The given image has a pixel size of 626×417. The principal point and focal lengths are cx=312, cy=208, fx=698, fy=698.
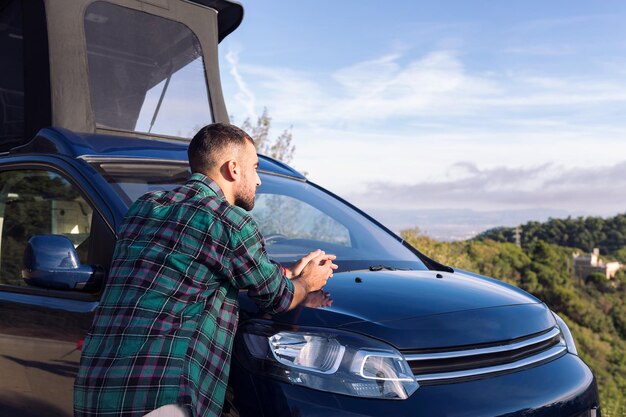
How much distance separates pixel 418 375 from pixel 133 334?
89cm

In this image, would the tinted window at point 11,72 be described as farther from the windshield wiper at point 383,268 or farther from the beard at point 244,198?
the windshield wiper at point 383,268

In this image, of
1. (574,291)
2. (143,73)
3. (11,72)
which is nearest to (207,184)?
(143,73)

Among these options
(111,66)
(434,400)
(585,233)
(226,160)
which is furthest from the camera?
(585,233)

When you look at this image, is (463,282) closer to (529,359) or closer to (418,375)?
(529,359)

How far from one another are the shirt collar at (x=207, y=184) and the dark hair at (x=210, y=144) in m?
0.05

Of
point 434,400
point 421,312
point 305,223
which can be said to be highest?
point 305,223

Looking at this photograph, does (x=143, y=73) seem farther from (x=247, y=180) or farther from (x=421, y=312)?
(x=421, y=312)

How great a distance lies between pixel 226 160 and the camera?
2.48 m

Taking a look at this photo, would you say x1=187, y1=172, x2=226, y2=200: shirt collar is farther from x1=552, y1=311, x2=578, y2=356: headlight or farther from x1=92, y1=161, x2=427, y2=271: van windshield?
x1=552, y1=311, x2=578, y2=356: headlight

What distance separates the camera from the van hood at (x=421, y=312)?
2.25m

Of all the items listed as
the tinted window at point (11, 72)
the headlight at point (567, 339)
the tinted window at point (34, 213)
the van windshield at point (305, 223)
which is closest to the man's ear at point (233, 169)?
the van windshield at point (305, 223)

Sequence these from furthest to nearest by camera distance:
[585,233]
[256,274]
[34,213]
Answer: [585,233]
[34,213]
[256,274]

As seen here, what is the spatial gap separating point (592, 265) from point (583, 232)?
12.1 m

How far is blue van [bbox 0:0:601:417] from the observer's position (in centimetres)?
218
